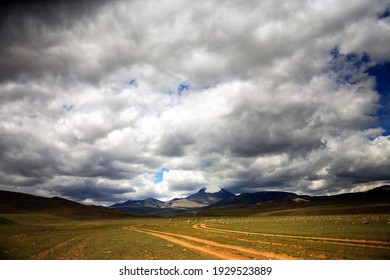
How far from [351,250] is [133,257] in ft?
60.9

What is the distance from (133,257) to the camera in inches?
915
